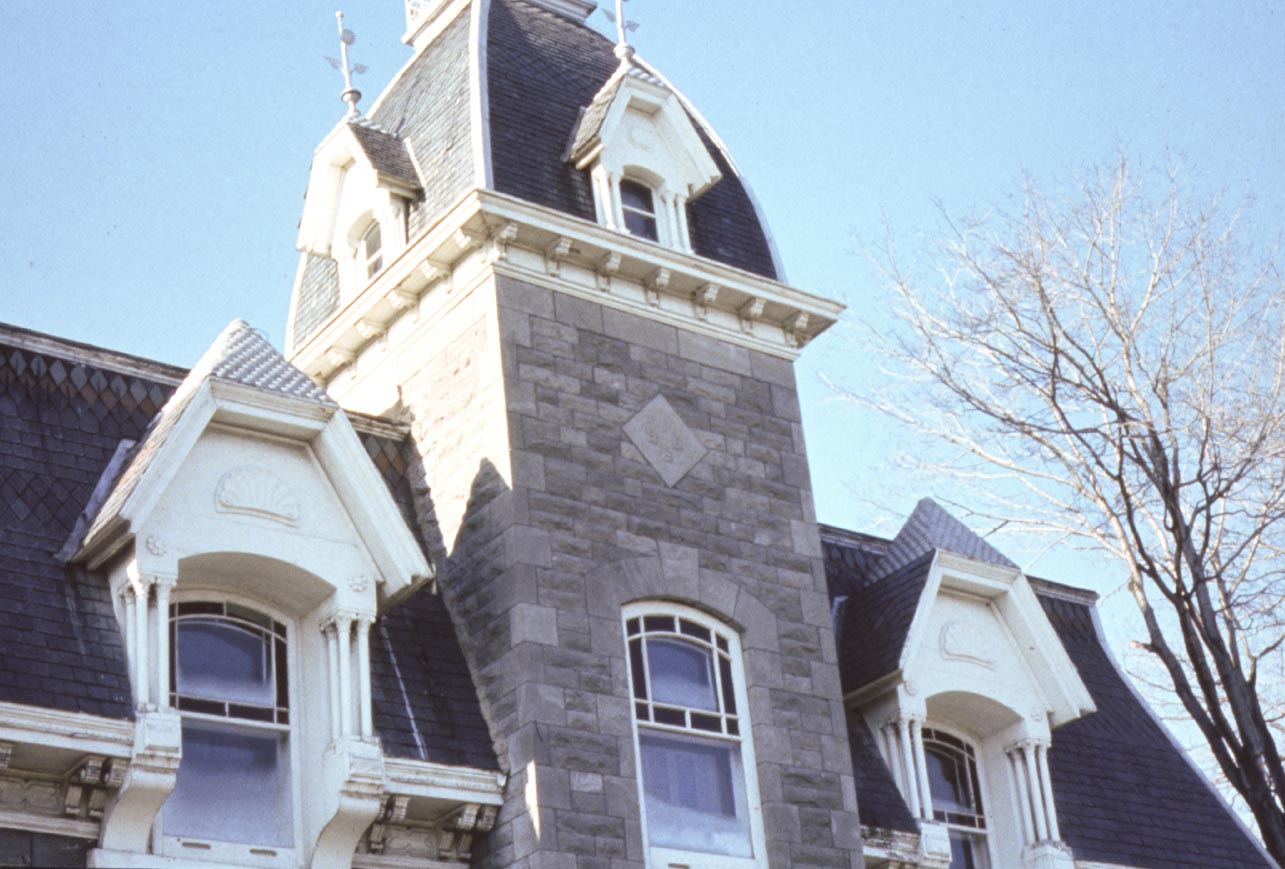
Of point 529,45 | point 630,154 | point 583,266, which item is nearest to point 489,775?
point 583,266

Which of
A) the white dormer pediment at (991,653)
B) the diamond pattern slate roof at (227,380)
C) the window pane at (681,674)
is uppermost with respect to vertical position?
the diamond pattern slate roof at (227,380)

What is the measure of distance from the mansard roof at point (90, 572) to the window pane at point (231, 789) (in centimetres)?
81

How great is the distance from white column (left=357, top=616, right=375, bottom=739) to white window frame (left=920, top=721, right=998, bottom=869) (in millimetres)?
5920

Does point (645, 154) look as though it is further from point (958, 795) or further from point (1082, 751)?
point (1082, 751)

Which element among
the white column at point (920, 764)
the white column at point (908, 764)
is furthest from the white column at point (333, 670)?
the white column at point (920, 764)

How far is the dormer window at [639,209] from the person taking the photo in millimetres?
19438

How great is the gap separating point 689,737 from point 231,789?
3.94 meters

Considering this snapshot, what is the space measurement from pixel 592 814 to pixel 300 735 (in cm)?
231

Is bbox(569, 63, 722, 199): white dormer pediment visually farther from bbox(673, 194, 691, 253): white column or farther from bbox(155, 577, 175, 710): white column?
bbox(155, 577, 175, 710): white column

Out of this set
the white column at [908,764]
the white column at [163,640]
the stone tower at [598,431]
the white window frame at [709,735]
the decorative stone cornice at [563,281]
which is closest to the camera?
the white column at [163,640]

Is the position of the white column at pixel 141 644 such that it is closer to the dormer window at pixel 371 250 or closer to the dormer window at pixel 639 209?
the dormer window at pixel 371 250

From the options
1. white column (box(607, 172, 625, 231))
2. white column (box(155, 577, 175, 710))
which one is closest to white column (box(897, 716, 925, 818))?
white column (box(607, 172, 625, 231))

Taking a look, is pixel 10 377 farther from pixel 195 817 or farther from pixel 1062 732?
pixel 1062 732

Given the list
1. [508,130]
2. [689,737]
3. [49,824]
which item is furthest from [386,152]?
[49,824]
